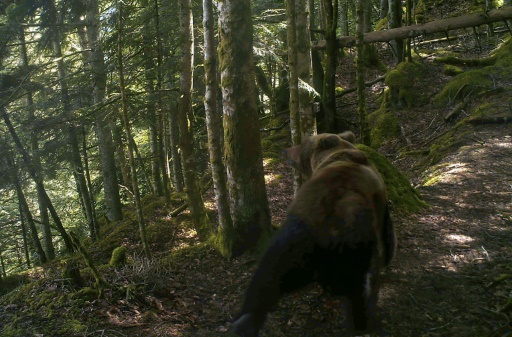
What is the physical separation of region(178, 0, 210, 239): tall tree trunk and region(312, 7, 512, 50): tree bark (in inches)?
311

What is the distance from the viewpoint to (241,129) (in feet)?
19.5

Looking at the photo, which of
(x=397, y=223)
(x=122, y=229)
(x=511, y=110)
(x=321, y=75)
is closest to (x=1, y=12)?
(x=122, y=229)

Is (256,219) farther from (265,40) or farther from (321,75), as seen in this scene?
(321,75)

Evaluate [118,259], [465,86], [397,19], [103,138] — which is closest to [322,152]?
[118,259]

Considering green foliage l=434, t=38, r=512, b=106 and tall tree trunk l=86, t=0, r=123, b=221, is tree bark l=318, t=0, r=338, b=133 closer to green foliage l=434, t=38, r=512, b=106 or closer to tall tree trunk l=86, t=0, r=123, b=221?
green foliage l=434, t=38, r=512, b=106

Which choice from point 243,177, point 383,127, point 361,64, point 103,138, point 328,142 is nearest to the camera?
point 328,142

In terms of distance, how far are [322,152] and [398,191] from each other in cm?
333

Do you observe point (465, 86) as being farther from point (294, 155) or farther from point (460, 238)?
point (294, 155)

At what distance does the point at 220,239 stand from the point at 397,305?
123 inches

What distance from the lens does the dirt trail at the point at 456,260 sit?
159 inches

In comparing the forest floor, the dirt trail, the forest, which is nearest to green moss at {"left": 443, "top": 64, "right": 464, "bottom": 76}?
the forest

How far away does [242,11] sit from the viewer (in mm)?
5707

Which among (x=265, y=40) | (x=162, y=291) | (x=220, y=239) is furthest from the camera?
(x=265, y=40)

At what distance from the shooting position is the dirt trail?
4.03m
